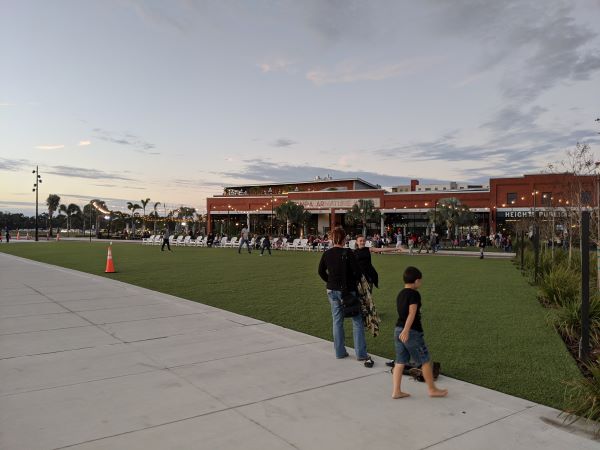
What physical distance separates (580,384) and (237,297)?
8184 mm

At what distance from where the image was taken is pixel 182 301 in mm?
10680

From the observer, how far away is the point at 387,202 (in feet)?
195

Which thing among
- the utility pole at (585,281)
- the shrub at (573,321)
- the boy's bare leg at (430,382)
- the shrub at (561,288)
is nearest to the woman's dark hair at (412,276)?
the boy's bare leg at (430,382)

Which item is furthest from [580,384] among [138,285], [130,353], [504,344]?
[138,285]

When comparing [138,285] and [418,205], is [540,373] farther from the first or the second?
[418,205]

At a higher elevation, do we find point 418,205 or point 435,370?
point 418,205

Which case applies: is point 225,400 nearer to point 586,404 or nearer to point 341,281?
point 341,281

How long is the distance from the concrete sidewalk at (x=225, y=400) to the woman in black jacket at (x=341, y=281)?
0.25 meters

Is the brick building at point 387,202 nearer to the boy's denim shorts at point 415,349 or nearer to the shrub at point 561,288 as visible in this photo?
the shrub at point 561,288

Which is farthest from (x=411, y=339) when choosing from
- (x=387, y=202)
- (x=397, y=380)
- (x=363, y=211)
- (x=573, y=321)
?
(x=387, y=202)

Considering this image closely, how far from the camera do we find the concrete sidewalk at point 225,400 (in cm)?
386

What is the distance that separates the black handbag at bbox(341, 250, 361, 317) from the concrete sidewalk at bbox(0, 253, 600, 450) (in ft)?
2.20

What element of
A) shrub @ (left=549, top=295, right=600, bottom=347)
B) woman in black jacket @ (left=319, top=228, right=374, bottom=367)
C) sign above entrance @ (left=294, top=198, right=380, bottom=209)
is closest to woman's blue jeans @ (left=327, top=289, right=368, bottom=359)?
woman in black jacket @ (left=319, top=228, right=374, bottom=367)

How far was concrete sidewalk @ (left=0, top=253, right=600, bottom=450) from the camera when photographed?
386 centimetres
